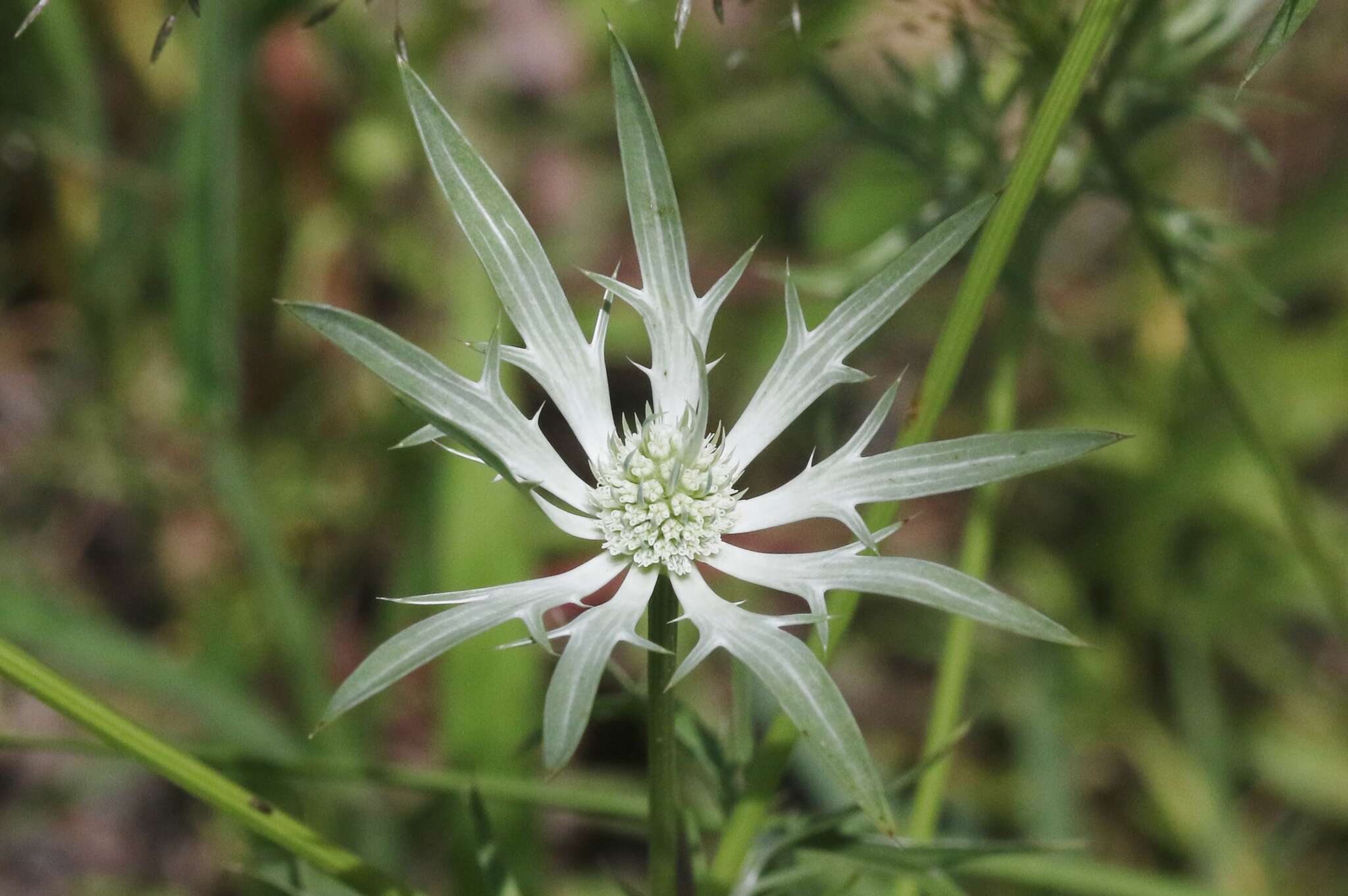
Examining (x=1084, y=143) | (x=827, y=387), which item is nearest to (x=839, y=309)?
(x=827, y=387)

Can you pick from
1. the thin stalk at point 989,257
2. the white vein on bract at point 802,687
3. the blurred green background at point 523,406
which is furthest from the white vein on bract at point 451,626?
the blurred green background at point 523,406

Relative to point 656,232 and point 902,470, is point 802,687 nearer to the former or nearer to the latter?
point 902,470

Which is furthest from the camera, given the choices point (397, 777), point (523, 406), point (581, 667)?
point (523, 406)

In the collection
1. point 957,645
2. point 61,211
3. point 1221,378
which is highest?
point 61,211

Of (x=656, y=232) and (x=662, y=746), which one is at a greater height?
(x=656, y=232)

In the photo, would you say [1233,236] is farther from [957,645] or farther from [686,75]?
[686,75]

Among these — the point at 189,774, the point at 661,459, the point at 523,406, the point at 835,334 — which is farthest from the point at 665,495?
the point at 523,406
